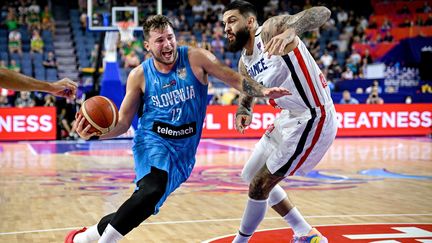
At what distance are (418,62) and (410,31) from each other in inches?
93.6

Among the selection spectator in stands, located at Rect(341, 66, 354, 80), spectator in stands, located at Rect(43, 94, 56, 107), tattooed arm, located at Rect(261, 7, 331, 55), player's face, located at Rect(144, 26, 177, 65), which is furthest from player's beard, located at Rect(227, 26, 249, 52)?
spectator in stands, located at Rect(341, 66, 354, 80)

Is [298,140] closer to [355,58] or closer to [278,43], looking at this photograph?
[278,43]

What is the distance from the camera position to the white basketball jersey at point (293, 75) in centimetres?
555

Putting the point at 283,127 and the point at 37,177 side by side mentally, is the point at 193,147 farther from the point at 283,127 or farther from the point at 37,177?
the point at 37,177

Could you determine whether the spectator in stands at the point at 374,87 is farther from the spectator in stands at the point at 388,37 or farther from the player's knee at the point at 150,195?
the player's knee at the point at 150,195

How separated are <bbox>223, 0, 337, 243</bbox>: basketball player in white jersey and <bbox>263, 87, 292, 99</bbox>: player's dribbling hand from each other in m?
0.61

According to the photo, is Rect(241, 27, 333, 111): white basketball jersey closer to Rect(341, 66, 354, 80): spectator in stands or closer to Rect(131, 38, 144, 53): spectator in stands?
Rect(131, 38, 144, 53): spectator in stands

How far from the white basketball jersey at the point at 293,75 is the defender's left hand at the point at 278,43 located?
0.60 m

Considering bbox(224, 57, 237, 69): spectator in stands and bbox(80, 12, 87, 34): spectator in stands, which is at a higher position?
bbox(80, 12, 87, 34): spectator in stands

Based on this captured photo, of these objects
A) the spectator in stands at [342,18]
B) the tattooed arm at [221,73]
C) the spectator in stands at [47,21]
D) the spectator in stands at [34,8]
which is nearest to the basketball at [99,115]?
the tattooed arm at [221,73]

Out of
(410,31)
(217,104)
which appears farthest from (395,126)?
(410,31)

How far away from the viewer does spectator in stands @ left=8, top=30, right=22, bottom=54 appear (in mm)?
21969

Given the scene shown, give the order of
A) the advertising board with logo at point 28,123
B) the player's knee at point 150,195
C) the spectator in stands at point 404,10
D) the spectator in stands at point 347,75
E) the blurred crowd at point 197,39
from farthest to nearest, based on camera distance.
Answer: the spectator in stands at point 404,10 → the spectator in stands at point 347,75 → the blurred crowd at point 197,39 → the advertising board with logo at point 28,123 → the player's knee at point 150,195

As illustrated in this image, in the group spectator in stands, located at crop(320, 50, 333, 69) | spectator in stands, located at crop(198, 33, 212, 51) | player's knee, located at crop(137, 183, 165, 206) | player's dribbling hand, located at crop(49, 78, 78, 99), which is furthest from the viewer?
spectator in stands, located at crop(320, 50, 333, 69)
